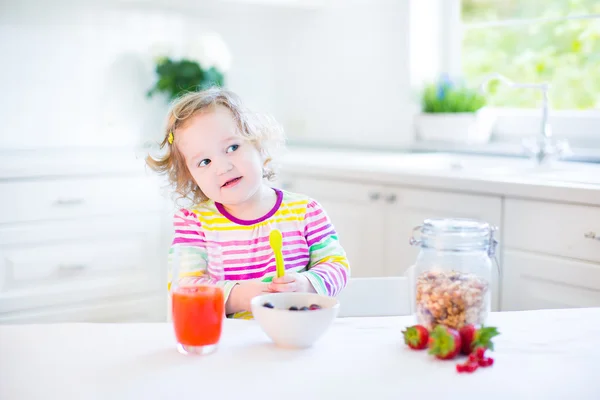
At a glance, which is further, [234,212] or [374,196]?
[374,196]

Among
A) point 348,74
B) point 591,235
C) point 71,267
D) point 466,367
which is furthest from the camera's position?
point 348,74

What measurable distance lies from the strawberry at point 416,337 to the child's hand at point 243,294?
351 mm

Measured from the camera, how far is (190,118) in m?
1.43

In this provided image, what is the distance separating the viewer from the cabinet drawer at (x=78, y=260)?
263 centimetres

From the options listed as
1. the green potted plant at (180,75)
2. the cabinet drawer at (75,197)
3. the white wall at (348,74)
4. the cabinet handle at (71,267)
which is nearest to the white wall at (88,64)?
the green potted plant at (180,75)

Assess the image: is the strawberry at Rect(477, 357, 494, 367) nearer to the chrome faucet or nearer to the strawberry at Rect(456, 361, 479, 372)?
the strawberry at Rect(456, 361, 479, 372)

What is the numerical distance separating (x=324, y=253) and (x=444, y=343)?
1.78ft

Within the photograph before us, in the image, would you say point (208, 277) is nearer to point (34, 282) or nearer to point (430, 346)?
point (430, 346)

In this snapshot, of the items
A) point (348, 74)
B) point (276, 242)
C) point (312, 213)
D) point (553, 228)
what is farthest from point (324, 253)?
point (348, 74)

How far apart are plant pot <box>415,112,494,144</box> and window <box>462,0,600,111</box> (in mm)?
154

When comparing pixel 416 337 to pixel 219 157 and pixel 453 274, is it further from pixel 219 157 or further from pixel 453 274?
pixel 219 157

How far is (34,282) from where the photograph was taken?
2674mm

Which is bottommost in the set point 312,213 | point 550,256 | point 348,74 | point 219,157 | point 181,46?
point 550,256

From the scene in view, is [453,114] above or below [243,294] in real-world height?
above
